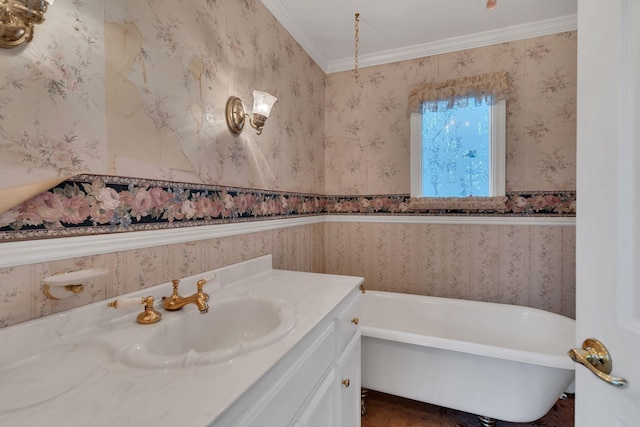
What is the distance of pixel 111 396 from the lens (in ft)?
1.66

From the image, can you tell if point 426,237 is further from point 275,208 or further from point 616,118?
point 616,118

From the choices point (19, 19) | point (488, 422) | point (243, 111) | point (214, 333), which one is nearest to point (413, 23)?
point (243, 111)

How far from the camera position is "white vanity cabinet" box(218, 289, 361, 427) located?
0.58 metres

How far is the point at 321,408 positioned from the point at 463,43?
2598 mm

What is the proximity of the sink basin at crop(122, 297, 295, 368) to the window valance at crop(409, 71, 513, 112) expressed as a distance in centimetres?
A: 200

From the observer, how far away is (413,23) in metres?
2.00

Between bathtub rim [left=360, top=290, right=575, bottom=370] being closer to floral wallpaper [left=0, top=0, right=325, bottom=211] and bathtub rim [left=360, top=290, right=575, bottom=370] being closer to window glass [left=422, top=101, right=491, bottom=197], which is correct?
floral wallpaper [left=0, top=0, right=325, bottom=211]

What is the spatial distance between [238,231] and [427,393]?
4.46 feet

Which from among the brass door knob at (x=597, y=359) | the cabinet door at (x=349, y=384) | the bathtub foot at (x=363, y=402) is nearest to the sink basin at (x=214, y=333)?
the cabinet door at (x=349, y=384)

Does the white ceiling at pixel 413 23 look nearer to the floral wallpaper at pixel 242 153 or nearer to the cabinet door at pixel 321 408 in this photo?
the floral wallpaper at pixel 242 153

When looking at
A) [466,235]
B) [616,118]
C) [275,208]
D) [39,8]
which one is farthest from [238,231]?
[466,235]

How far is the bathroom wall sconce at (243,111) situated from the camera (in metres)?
1.37

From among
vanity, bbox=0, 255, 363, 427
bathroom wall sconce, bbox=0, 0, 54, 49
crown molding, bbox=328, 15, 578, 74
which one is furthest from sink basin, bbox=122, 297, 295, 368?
crown molding, bbox=328, 15, 578, 74

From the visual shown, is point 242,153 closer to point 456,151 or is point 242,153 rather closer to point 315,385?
point 315,385
